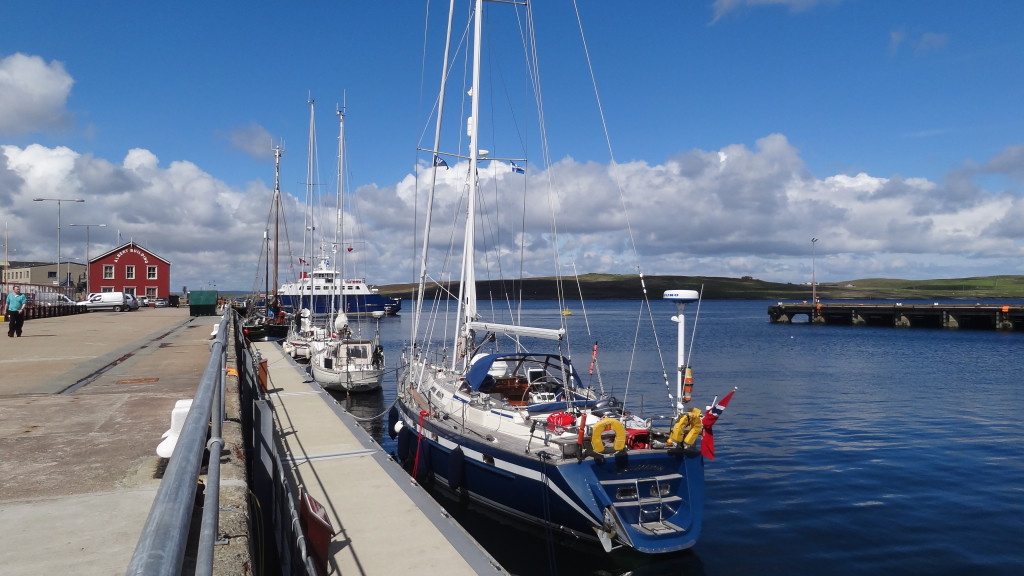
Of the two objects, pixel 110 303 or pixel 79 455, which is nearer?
pixel 79 455

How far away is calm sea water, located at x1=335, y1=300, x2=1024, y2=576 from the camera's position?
40.0ft

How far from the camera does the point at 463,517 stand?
14.3 meters

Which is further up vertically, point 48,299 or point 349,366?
point 48,299

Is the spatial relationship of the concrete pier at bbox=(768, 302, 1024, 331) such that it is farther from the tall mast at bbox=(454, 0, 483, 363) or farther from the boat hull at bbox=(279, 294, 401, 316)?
the tall mast at bbox=(454, 0, 483, 363)

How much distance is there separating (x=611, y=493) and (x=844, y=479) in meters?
8.82

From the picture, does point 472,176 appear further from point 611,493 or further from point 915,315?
point 915,315

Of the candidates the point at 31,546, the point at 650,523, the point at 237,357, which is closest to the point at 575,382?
the point at 650,523

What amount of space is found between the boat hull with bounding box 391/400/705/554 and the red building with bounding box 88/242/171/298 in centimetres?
8003

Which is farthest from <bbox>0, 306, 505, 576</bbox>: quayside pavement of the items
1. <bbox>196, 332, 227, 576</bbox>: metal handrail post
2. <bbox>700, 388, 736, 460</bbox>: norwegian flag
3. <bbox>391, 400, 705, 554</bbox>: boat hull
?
<bbox>700, 388, 736, 460</bbox>: norwegian flag

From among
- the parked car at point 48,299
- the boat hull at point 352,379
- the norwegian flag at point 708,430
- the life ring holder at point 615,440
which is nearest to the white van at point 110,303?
the parked car at point 48,299

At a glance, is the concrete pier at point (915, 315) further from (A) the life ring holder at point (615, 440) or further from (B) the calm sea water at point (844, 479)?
(A) the life ring holder at point (615, 440)

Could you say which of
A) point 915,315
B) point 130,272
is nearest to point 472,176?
point 130,272

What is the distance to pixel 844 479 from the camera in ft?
55.9

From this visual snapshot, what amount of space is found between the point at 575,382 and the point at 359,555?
8841 millimetres
